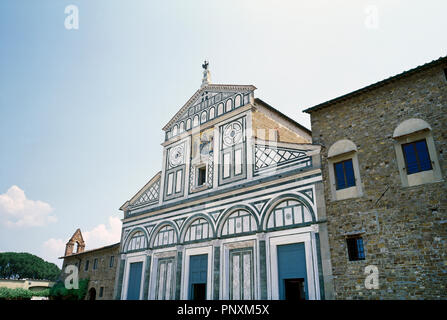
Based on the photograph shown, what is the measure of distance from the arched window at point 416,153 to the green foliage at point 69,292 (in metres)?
22.0

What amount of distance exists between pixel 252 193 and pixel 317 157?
3.59 m

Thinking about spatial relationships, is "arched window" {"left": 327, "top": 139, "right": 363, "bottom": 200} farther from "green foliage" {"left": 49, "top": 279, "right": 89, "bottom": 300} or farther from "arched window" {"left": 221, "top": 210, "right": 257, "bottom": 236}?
"green foliage" {"left": 49, "top": 279, "right": 89, "bottom": 300}

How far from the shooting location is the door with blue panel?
1637 cm

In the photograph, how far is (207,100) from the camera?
20734 mm

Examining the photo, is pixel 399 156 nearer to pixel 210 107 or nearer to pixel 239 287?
pixel 239 287

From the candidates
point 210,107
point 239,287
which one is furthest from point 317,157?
point 210,107

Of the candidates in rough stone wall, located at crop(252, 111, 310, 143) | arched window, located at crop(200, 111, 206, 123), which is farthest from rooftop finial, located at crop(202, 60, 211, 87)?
rough stone wall, located at crop(252, 111, 310, 143)

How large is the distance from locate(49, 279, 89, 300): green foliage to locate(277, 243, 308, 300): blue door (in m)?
16.4

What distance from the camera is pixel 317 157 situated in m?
13.7

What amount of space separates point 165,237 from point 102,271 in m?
6.92

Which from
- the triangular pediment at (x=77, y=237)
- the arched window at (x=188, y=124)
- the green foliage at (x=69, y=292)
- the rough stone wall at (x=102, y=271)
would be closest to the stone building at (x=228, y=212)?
the arched window at (x=188, y=124)

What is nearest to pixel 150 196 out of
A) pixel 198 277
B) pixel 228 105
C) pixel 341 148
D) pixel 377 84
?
pixel 198 277

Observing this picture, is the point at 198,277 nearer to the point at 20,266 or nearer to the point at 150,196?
the point at 150,196

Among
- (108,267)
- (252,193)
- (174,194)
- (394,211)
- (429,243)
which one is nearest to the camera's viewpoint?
(429,243)
